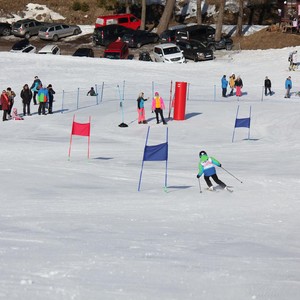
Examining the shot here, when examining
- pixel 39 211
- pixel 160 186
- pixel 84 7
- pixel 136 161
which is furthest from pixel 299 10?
pixel 39 211

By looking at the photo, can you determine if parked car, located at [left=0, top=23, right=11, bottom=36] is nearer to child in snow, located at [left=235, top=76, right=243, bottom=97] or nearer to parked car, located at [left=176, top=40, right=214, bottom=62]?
parked car, located at [left=176, top=40, right=214, bottom=62]

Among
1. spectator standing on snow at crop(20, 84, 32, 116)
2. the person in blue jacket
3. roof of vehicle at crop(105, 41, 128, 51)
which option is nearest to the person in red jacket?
spectator standing on snow at crop(20, 84, 32, 116)

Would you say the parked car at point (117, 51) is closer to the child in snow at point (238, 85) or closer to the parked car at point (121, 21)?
the parked car at point (121, 21)

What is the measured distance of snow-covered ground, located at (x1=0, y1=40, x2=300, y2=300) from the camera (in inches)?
443

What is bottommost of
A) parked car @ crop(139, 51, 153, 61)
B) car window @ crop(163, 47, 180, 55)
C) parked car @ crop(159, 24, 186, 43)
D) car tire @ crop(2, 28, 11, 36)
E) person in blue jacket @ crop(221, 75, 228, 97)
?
person in blue jacket @ crop(221, 75, 228, 97)

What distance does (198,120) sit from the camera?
30266 millimetres

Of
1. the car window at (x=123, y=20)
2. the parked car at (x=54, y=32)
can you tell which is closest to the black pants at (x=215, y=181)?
the parked car at (x=54, y=32)

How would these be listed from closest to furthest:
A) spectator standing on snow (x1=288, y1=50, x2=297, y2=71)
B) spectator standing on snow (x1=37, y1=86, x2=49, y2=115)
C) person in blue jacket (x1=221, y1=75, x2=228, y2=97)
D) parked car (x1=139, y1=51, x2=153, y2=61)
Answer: spectator standing on snow (x1=37, y1=86, x2=49, y2=115), person in blue jacket (x1=221, y1=75, x2=228, y2=97), spectator standing on snow (x1=288, y1=50, x2=297, y2=71), parked car (x1=139, y1=51, x2=153, y2=61)

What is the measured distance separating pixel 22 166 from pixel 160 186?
153 inches

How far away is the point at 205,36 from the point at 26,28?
37.8 ft

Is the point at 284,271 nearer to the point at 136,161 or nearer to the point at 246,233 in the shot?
the point at 246,233

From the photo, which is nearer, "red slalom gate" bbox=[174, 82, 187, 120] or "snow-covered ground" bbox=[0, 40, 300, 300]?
"snow-covered ground" bbox=[0, 40, 300, 300]

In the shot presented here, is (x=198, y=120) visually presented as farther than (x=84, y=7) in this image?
No

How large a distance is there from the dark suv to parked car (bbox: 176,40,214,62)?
3153 millimetres
